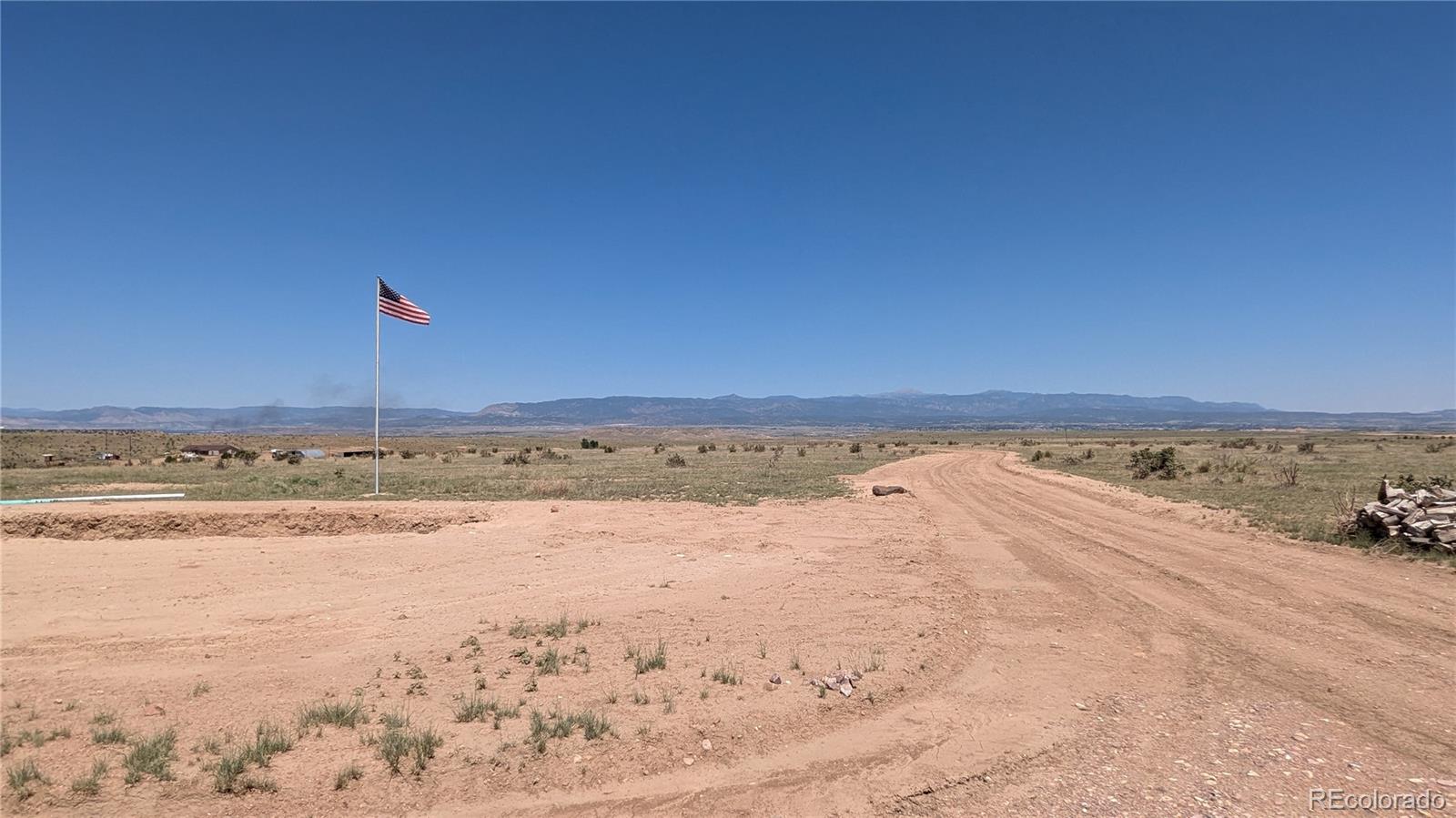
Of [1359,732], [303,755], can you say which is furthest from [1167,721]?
[303,755]

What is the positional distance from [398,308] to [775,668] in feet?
73.0

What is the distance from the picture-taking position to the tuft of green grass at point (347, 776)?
515 cm

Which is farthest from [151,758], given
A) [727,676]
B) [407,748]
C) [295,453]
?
[295,453]

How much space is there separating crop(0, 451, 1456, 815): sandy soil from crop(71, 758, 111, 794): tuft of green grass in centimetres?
7

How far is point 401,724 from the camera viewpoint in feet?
19.9

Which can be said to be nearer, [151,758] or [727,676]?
[151,758]

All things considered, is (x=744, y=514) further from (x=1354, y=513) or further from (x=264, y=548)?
(x=1354, y=513)

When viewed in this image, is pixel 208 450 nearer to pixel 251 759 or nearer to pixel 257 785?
pixel 251 759

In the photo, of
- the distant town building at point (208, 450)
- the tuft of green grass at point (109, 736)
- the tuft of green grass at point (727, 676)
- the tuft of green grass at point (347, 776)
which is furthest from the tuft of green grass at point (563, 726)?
the distant town building at point (208, 450)

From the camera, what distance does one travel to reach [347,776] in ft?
17.1

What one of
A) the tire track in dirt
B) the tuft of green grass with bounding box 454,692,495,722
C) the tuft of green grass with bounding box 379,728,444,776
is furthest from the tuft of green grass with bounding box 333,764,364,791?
the tire track in dirt

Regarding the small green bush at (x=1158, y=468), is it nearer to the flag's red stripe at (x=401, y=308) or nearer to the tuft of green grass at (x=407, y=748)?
the flag's red stripe at (x=401, y=308)

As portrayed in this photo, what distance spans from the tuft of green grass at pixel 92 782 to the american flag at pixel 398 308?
21381 mm

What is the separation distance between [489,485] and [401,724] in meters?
22.9
